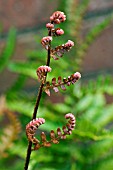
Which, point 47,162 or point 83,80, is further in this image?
point 83,80

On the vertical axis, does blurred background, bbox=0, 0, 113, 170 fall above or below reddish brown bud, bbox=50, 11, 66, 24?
above

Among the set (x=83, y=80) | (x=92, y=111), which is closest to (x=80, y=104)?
(x=92, y=111)

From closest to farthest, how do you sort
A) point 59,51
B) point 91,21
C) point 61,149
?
point 59,51, point 61,149, point 91,21

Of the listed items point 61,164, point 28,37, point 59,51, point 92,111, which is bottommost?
point 59,51

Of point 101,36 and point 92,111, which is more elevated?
point 101,36

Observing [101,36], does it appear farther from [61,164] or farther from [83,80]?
[61,164]

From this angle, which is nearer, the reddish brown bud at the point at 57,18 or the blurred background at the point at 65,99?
the reddish brown bud at the point at 57,18

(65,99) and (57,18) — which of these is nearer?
(57,18)

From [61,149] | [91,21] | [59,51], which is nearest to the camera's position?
[59,51]

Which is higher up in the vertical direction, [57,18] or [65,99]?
[65,99]

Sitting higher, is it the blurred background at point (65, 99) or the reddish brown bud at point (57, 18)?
the blurred background at point (65, 99)

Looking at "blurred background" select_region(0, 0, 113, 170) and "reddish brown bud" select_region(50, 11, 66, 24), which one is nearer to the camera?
"reddish brown bud" select_region(50, 11, 66, 24)
